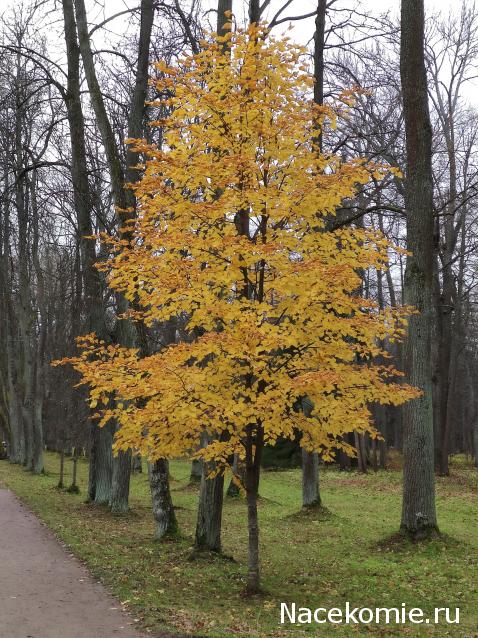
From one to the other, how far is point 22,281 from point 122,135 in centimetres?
1088

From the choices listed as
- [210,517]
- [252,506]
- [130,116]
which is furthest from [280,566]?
[130,116]

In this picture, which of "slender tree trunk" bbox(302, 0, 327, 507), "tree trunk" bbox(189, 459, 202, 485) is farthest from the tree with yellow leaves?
"tree trunk" bbox(189, 459, 202, 485)

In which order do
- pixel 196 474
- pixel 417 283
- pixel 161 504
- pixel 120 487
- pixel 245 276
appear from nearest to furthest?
pixel 245 276, pixel 417 283, pixel 161 504, pixel 120 487, pixel 196 474

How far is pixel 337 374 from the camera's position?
6688 mm

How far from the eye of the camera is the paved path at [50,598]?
5816mm

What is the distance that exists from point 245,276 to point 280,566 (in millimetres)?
4183

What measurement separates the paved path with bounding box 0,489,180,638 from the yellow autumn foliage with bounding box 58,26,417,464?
1.62 m

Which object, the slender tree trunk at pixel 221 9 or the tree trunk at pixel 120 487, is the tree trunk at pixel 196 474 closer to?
the tree trunk at pixel 120 487

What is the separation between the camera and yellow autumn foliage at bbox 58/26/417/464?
6.86 meters

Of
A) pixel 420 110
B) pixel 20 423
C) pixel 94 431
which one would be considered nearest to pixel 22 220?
pixel 94 431

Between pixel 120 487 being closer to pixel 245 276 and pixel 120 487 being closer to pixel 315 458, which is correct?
pixel 315 458

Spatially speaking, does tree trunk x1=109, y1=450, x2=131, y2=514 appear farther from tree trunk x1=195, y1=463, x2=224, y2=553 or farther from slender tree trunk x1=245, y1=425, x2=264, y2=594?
slender tree trunk x1=245, y1=425, x2=264, y2=594

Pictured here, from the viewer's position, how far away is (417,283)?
10.4m

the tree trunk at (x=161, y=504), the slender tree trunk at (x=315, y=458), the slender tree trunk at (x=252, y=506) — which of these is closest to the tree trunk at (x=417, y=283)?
the slender tree trunk at (x=315, y=458)
